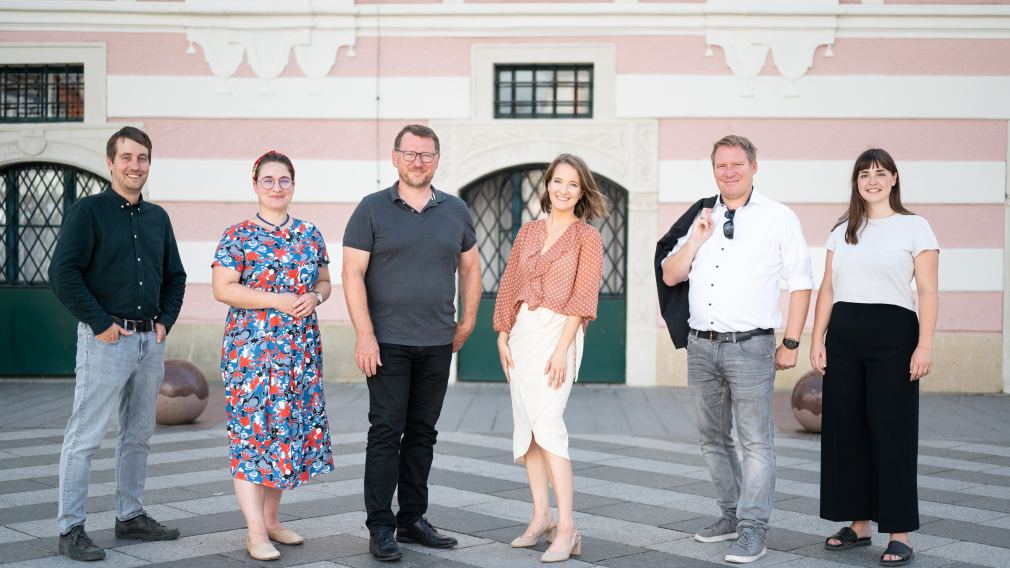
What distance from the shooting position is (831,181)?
11.7 meters

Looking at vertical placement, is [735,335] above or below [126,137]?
below

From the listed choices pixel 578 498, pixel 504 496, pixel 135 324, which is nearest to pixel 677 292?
pixel 578 498

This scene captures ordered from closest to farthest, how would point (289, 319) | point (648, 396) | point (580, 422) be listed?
point (289, 319)
point (580, 422)
point (648, 396)

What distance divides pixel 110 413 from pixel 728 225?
309cm

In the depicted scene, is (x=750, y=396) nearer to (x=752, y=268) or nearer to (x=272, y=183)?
(x=752, y=268)

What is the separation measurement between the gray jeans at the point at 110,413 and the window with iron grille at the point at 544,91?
24.8ft

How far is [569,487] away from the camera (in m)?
4.95

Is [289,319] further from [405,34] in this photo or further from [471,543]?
[405,34]

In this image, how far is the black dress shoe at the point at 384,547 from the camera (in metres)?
4.82

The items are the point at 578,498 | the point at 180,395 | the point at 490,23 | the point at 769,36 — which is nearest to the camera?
the point at 578,498

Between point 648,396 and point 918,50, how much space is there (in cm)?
490

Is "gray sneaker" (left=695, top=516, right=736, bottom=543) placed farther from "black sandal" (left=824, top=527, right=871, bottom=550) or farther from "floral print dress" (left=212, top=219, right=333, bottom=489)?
"floral print dress" (left=212, top=219, right=333, bottom=489)

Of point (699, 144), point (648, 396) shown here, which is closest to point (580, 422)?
A: point (648, 396)

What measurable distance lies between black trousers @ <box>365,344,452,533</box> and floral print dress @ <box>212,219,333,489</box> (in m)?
0.31
